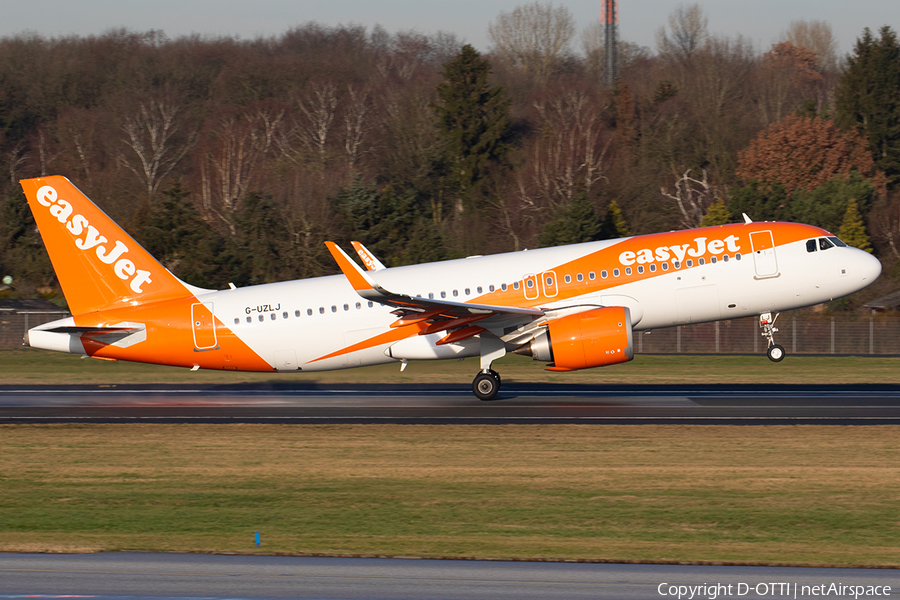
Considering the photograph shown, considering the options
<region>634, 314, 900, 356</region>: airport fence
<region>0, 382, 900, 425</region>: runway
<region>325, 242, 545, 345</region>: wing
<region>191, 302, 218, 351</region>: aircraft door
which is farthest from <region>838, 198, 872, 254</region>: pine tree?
<region>191, 302, 218, 351</region>: aircraft door

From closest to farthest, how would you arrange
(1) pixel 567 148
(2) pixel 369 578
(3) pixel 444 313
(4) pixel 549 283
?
(2) pixel 369 578, (3) pixel 444 313, (4) pixel 549 283, (1) pixel 567 148

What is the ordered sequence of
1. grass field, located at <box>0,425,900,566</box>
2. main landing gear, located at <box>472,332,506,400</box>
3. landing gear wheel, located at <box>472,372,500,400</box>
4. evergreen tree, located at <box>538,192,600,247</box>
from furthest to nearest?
evergreen tree, located at <box>538,192,600,247</box> → landing gear wheel, located at <box>472,372,500,400</box> → main landing gear, located at <box>472,332,506,400</box> → grass field, located at <box>0,425,900,566</box>

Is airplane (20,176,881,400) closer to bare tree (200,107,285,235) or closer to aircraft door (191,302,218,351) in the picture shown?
aircraft door (191,302,218,351)

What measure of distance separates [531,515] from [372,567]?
11.6ft

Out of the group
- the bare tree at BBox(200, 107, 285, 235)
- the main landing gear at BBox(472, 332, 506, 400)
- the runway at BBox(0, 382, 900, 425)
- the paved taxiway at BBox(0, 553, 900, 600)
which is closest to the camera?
the paved taxiway at BBox(0, 553, 900, 600)

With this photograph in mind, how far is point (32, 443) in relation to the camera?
74.3 ft

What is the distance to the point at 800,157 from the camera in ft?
262

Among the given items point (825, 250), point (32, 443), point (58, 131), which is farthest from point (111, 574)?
point (58, 131)

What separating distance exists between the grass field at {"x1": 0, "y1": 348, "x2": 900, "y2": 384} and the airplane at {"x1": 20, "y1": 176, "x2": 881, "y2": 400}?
14.2 feet

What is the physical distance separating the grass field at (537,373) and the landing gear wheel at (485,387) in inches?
Result: 161

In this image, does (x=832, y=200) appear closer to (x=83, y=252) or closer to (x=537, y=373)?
(x=537, y=373)

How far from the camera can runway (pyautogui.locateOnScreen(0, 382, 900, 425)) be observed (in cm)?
2528

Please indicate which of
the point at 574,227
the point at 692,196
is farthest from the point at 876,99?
the point at 574,227

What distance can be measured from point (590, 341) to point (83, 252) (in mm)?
15049
